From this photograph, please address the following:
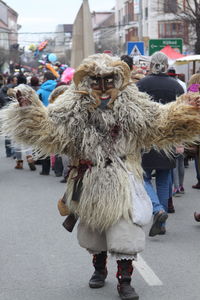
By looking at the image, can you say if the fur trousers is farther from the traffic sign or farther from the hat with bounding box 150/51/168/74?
the traffic sign

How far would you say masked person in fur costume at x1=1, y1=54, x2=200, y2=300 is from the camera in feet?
16.1

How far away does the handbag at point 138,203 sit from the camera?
493 centimetres

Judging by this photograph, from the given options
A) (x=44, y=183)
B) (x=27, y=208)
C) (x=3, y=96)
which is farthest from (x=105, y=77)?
(x=3, y=96)

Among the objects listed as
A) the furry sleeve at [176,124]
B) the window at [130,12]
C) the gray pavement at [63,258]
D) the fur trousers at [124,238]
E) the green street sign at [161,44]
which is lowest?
the gray pavement at [63,258]

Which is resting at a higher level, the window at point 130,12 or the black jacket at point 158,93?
the window at point 130,12

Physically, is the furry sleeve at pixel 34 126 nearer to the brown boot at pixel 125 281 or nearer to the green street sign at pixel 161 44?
the brown boot at pixel 125 281

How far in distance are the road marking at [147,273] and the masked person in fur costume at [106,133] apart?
0.57 metres

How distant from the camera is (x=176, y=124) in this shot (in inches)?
197

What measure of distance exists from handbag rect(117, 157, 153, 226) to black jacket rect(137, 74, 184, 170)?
2140 mm

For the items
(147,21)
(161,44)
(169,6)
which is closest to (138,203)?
(161,44)

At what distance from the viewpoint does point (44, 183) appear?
1163cm

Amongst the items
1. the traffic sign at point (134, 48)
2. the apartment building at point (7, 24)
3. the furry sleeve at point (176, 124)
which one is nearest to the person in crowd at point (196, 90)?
the furry sleeve at point (176, 124)

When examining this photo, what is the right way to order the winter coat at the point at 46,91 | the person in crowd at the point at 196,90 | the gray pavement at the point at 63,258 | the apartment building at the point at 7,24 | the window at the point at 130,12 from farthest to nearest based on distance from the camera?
the apartment building at the point at 7,24 → the window at the point at 130,12 → the winter coat at the point at 46,91 → the person in crowd at the point at 196,90 → the gray pavement at the point at 63,258

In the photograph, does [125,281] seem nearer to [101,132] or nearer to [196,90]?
[101,132]
